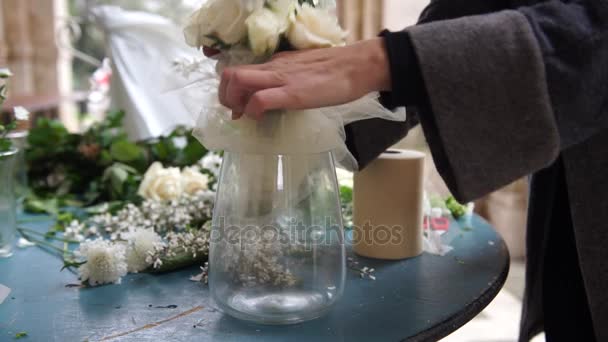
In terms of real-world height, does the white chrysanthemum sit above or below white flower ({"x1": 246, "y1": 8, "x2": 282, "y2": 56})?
below

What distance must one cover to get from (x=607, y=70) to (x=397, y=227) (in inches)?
14.8

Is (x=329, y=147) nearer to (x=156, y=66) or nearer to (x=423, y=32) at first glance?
(x=423, y=32)

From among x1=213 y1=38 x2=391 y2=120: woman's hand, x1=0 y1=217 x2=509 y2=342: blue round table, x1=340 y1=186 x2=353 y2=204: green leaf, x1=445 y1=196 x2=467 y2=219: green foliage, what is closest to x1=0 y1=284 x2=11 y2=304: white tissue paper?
x1=0 y1=217 x2=509 y2=342: blue round table

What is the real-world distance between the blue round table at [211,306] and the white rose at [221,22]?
1.02ft

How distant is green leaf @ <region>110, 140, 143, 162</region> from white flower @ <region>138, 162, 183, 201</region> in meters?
0.16

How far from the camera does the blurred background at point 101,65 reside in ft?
5.51

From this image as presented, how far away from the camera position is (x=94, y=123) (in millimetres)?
1433

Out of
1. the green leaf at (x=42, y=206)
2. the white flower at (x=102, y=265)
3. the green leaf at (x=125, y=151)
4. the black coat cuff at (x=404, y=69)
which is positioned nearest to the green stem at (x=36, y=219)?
the green leaf at (x=42, y=206)

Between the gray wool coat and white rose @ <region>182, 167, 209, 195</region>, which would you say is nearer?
the gray wool coat

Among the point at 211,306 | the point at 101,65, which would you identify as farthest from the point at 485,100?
the point at 101,65

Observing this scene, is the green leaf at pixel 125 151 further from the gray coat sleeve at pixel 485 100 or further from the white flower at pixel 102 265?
the gray coat sleeve at pixel 485 100

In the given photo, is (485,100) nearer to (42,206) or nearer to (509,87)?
(509,87)

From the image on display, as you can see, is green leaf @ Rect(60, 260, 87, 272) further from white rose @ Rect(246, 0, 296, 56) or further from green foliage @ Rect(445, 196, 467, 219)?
green foliage @ Rect(445, 196, 467, 219)

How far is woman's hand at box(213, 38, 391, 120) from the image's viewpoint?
0.50 m
